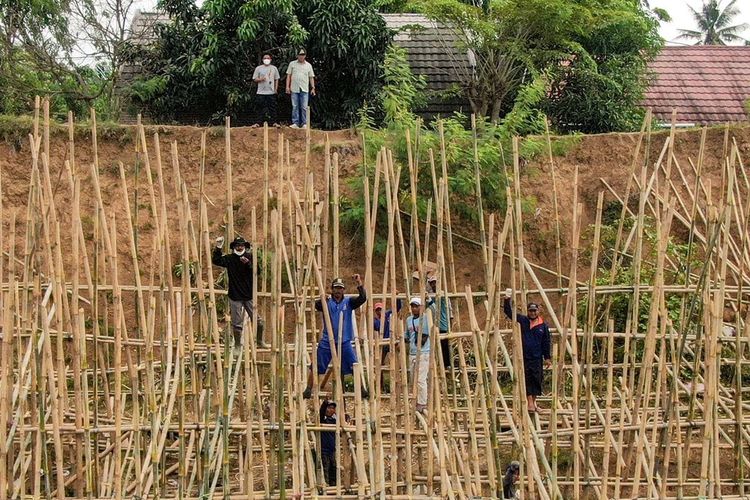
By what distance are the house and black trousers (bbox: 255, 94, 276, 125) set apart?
70cm

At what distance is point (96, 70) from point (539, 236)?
5009 millimetres

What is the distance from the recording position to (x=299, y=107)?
9.27m

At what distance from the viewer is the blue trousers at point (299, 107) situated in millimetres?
9156

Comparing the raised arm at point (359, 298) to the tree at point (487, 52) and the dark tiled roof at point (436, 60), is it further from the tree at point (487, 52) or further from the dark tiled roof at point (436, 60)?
the dark tiled roof at point (436, 60)

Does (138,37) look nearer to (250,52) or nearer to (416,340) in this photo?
(250,52)

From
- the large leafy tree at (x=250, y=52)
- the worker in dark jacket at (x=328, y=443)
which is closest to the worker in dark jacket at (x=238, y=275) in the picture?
the worker in dark jacket at (x=328, y=443)

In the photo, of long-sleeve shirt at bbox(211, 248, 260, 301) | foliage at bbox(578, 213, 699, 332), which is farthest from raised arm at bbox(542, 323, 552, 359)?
long-sleeve shirt at bbox(211, 248, 260, 301)

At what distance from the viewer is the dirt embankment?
29.2 feet

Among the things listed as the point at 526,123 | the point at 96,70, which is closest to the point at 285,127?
the point at 526,123

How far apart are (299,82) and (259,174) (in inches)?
34.5

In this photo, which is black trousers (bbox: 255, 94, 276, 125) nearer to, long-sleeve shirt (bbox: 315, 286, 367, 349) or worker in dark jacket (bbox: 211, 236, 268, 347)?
worker in dark jacket (bbox: 211, 236, 268, 347)

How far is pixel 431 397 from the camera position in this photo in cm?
443

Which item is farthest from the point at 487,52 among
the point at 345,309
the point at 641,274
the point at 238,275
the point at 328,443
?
the point at 328,443

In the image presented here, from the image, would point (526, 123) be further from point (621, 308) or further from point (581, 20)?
point (621, 308)
